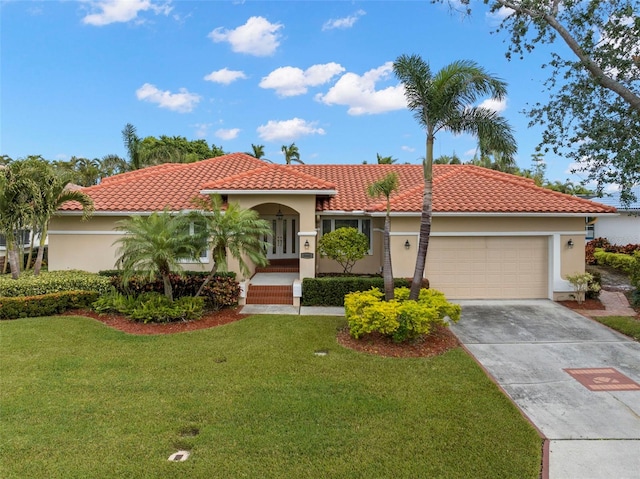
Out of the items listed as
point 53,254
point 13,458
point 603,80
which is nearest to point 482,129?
point 603,80

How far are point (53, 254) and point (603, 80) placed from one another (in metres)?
19.9

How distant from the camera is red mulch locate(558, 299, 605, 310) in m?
13.3

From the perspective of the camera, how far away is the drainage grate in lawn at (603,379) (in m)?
7.27

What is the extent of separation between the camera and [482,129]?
964 cm

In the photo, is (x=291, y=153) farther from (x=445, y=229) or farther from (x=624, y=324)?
(x=624, y=324)

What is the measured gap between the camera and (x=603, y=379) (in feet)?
25.0

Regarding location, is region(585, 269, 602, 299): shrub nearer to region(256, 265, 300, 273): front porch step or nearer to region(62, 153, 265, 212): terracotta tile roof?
region(256, 265, 300, 273): front porch step

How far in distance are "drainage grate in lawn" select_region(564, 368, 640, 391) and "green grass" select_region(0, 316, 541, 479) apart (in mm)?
2005

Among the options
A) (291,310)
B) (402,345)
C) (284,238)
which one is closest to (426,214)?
→ (402,345)

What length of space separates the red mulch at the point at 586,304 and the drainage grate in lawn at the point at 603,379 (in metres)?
5.91

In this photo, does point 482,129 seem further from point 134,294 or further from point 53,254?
point 53,254

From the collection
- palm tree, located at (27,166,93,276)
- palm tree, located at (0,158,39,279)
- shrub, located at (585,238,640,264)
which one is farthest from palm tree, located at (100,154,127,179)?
shrub, located at (585,238,640,264)

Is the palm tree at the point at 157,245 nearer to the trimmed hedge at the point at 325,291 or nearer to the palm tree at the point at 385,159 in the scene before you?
the trimmed hedge at the point at 325,291

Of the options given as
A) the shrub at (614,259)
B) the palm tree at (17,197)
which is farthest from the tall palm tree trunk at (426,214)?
the shrub at (614,259)
